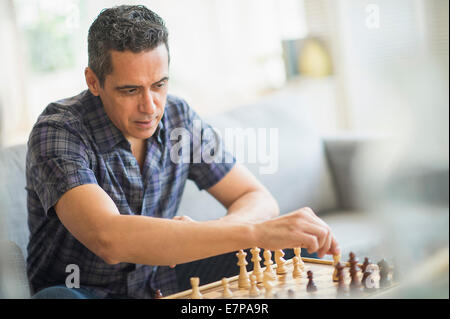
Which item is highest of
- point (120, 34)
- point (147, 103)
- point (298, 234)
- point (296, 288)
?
point (120, 34)

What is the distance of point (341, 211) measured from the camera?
79.9 inches

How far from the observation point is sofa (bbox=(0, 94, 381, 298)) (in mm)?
1510

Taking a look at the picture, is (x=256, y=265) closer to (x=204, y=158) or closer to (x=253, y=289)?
(x=253, y=289)

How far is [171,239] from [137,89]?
1.15ft

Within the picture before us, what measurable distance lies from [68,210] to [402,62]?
2.44 ft

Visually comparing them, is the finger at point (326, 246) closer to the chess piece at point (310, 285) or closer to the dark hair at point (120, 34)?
the chess piece at point (310, 285)

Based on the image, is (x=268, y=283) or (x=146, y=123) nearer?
(x=268, y=283)

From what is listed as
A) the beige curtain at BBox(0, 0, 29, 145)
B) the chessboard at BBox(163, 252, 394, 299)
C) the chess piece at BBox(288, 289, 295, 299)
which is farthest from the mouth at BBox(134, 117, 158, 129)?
the beige curtain at BBox(0, 0, 29, 145)

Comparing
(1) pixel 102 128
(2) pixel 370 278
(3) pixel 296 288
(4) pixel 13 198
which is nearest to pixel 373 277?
(2) pixel 370 278

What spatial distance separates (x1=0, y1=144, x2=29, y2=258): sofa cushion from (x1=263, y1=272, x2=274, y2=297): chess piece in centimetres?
69

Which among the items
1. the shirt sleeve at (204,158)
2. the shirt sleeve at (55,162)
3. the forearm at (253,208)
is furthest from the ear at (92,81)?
the forearm at (253,208)

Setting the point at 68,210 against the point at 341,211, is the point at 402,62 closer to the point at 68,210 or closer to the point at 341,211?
the point at 68,210

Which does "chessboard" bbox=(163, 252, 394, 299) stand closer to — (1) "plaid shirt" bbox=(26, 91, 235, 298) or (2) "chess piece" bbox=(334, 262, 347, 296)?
(2) "chess piece" bbox=(334, 262, 347, 296)

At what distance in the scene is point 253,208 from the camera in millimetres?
1378
